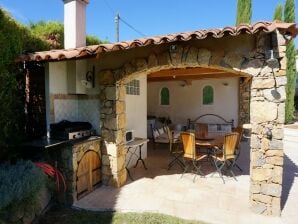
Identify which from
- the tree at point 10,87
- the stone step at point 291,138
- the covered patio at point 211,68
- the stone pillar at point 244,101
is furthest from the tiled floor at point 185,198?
the stone step at point 291,138

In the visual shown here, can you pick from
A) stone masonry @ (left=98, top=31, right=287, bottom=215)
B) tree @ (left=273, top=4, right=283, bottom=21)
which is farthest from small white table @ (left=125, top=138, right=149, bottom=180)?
tree @ (left=273, top=4, right=283, bottom=21)

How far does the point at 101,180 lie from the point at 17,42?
3.43 metres

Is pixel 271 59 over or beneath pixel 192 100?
over

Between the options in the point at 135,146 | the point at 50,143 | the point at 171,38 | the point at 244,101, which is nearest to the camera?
the point at 171,38

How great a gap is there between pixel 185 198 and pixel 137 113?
10.6 ft

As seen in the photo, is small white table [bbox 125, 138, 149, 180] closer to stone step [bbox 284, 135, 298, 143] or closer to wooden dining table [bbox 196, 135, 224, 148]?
wooden dining table [bbox 196, 135, 224, 148]

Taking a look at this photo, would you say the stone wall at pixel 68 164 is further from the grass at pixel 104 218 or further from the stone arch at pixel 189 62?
the stone arch at pixel 189 62

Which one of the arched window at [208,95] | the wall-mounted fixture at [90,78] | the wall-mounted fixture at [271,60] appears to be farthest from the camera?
the arched window at [208,95]

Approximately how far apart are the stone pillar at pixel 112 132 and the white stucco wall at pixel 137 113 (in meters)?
1.28

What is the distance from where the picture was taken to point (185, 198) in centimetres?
463

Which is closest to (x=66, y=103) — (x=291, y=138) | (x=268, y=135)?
(x=268, y=135)

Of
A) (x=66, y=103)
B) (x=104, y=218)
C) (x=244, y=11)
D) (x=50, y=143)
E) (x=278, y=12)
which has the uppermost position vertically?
(x=278, y=12)

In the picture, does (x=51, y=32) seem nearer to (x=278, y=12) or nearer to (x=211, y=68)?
(x=211, y=68)

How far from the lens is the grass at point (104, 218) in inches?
149
